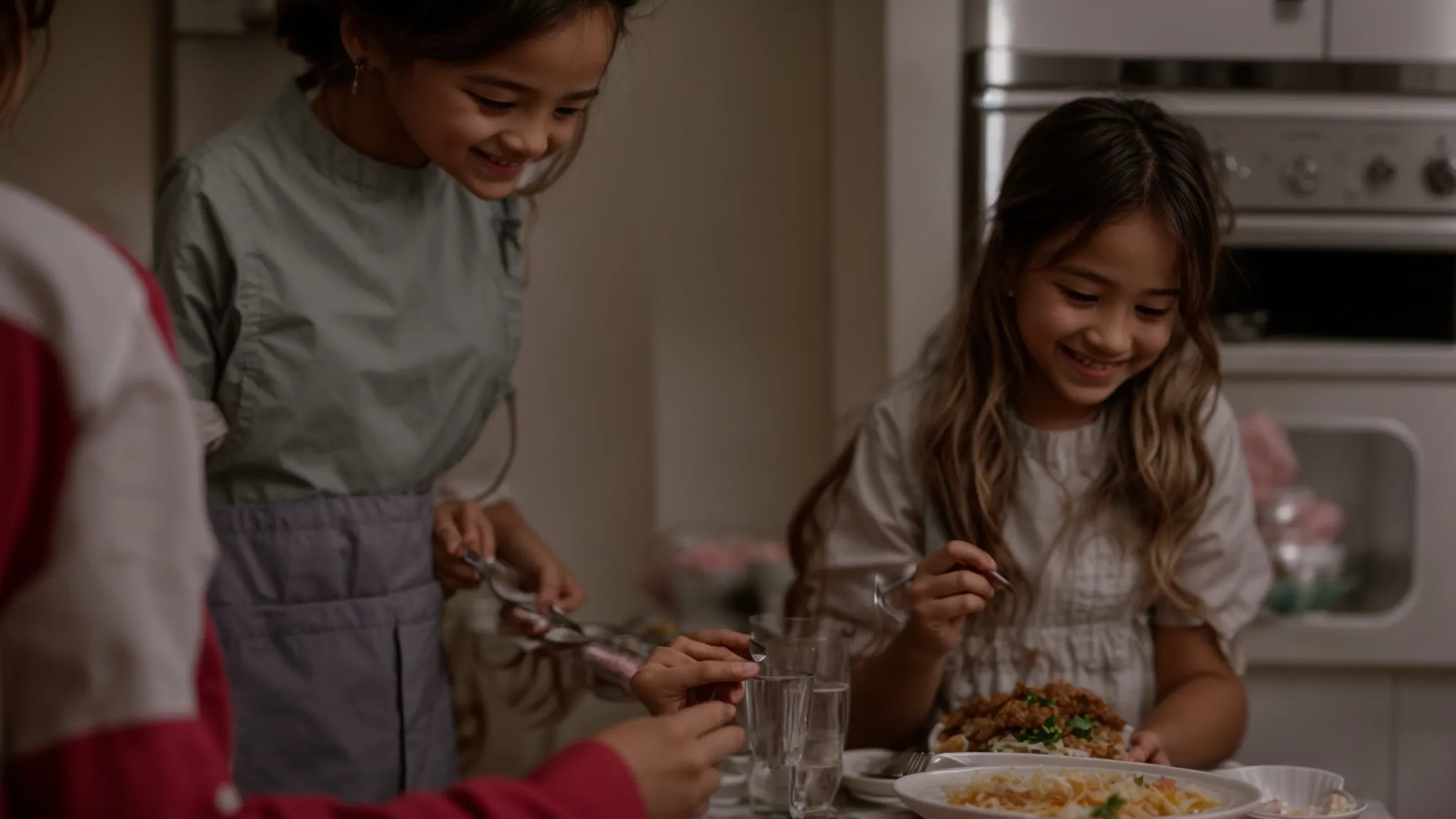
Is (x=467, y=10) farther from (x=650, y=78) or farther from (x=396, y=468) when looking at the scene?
(x=650, y=78)

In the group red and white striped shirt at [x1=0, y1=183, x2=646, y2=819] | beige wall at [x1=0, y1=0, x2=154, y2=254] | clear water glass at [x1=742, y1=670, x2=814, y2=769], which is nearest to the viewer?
red and white striped shirt at [x1=0, y1=183, x2=646, y2=819]

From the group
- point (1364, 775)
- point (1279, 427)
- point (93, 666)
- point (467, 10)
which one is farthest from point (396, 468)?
point (1364, 775)

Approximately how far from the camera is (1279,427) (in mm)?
1926

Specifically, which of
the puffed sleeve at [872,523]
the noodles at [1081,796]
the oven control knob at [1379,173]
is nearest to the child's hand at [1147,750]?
the noodles at [1081,796]

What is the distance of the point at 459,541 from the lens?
1.46 metres

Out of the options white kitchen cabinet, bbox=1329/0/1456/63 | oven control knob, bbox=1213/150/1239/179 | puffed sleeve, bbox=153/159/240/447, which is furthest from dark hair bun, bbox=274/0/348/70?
white kitchen cabinet, bbox=1329/0/1456/63

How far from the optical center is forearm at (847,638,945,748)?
140 centimetres

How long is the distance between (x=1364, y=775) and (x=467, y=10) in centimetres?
156

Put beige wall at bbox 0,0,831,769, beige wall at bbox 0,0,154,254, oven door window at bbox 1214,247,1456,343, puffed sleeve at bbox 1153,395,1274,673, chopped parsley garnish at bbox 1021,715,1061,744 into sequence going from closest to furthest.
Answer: chopped parsley garnish at bbox 1021,715,1061,744 < puffed sleeve at bbox 1153,395,1274,673 < oven door window at bbox 1214,247,1456,343 < beige wall at bbox 0,0,154,254 < beige wall at bbox 0,0,831,769

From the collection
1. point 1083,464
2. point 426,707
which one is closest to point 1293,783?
point 1083,464

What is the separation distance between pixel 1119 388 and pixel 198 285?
0.95m

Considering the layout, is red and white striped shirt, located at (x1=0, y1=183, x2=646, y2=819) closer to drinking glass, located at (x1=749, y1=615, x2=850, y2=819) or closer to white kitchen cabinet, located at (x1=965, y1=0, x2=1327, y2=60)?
drinking glass, located at (x1=749, y1=615, x2=850, y2=819)

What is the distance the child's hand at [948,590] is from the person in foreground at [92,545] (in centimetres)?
75

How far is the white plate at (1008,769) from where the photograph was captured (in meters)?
0.96
